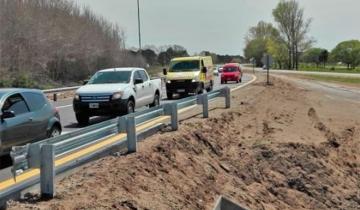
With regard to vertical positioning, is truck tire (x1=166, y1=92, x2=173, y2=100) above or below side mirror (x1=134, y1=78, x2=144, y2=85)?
below

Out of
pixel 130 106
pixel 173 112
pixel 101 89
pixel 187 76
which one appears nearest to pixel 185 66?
pixel 187 76

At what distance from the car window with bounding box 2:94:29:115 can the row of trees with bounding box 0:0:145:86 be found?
2406 cm

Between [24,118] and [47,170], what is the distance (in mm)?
3971

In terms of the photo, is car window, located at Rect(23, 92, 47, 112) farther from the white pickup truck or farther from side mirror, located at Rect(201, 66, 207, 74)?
side mirror, located at Rect(201, 66, 207, 74)

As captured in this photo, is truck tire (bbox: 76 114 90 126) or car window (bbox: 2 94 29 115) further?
truck tire (bbox: 76 114 90 126)

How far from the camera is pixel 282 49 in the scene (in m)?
145

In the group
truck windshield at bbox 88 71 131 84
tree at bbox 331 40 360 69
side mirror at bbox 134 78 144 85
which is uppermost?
truck windshield at bbox 88 71 131 84

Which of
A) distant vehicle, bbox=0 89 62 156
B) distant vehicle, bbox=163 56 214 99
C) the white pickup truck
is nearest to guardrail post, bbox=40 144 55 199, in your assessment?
distant vehicle, bbox=0 89 62 156

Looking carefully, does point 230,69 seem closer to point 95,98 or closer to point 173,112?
point 95,98

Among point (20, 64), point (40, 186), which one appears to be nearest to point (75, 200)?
point (40, 186)

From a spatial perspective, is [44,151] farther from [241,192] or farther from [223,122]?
[223,122]

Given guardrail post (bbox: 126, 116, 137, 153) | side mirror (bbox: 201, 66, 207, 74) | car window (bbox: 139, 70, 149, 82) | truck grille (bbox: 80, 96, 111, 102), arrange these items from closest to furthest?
guardrail post (bbox: 126, 116, 137, 153) → truck grille (bbox: 80, 96, 111, 102) → car window (bbox: 139, 70, 149, 82) → side mirror (bbox: 201, 66, 207, 74)

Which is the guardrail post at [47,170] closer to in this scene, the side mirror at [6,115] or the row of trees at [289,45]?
the side mirror at [6,115]

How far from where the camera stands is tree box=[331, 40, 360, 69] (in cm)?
15600
